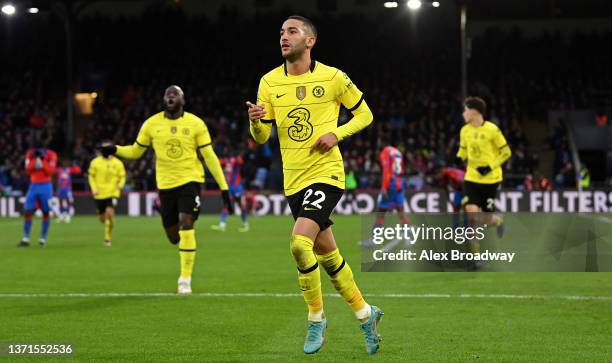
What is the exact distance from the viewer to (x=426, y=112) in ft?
140

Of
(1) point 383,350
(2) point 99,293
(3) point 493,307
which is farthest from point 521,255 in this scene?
(1) point 383,350

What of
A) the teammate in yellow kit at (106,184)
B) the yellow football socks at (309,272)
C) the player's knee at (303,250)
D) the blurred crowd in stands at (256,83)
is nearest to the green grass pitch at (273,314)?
the yellow football socks at (309,272)

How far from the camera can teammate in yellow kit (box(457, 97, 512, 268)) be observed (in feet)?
48.0

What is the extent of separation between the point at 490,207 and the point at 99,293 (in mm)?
6185

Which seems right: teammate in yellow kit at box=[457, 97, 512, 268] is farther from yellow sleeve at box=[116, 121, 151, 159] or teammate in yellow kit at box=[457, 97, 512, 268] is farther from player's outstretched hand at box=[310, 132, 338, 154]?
player's outstretched hand at box=[310, 132, 338, 154]

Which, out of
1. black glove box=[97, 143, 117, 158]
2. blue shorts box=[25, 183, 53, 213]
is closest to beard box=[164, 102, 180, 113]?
black glove box=[97, 143, 117, 158]

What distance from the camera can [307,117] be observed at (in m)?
7.70

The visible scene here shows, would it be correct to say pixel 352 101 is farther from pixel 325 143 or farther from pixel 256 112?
pixel 256 112

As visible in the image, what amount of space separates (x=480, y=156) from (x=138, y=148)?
17.5ft

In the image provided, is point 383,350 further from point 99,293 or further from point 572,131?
point 572,131

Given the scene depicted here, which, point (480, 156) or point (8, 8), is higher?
point (8, 8)

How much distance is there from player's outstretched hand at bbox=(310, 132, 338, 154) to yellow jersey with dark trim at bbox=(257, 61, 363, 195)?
0.24m

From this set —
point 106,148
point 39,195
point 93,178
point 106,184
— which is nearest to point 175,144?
point 106,148

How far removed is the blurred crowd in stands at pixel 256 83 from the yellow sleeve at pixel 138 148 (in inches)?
975
